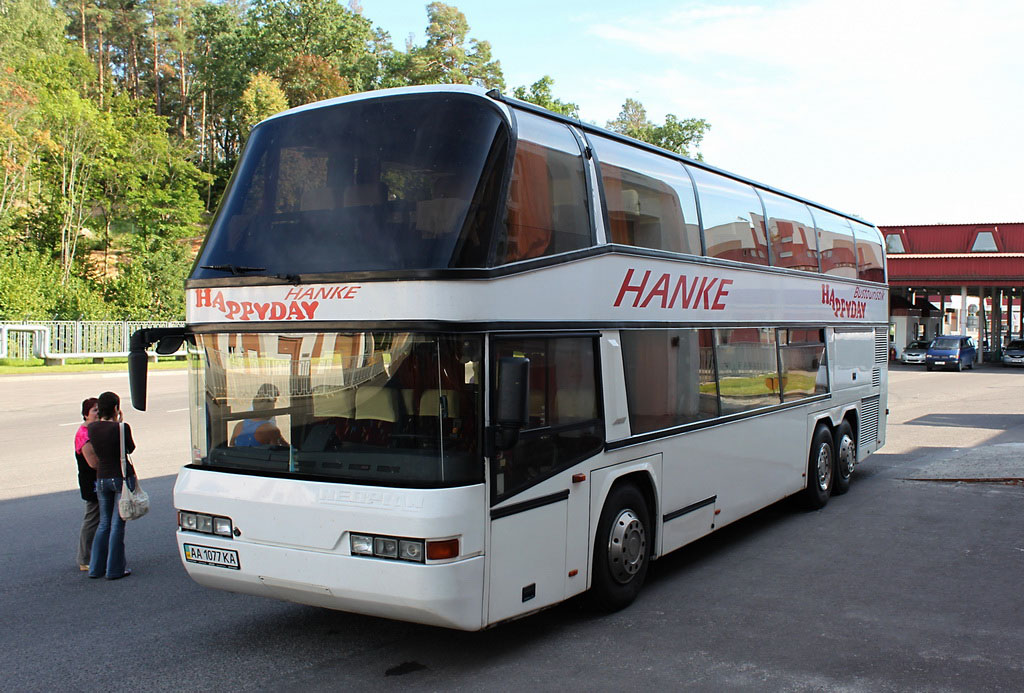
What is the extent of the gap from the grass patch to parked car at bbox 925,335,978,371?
35.3 meters

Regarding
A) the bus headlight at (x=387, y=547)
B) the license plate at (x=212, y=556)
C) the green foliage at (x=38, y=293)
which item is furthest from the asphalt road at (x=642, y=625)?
the green foliage at (x=38, y=293)

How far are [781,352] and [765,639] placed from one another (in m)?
4.25

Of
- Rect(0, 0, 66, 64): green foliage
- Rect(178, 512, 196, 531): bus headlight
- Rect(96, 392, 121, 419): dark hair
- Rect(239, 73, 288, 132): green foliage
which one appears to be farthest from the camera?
Rect(239, 73, 288, 132): green foliage

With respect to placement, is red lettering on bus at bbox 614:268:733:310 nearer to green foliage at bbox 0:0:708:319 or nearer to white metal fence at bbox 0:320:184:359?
green foliage at bbox 0:0:708:319

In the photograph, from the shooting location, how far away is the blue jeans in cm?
746

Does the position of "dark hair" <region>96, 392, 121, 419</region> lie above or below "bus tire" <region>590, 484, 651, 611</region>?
above

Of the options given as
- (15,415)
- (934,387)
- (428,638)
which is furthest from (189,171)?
(428,638)

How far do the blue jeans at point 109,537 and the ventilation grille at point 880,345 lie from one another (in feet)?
33.6

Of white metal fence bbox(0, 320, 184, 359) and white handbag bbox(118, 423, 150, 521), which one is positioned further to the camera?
white metal fence bbox(0, 320, 184, 359)

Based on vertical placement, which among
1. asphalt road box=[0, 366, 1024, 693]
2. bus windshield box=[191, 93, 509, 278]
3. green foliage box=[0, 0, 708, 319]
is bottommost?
asphalt road box=[0, 366, 1024, 693]

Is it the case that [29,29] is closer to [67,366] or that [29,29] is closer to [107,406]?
[67,366]

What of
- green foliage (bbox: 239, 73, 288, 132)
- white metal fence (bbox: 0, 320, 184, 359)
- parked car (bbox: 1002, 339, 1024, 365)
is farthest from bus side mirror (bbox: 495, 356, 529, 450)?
green foliage (bbox: 239, 73, 288, 132)

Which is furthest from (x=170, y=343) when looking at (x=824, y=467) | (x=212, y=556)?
(x=824, y=467)

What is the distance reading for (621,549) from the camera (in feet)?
21.5
